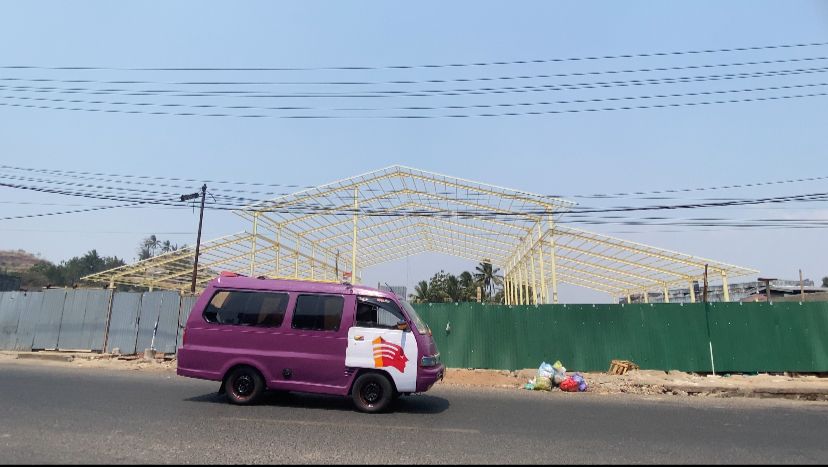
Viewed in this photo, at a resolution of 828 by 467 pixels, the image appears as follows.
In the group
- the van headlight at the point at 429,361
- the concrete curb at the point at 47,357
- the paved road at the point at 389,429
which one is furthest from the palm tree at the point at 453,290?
the van headlight at the point at 429,361

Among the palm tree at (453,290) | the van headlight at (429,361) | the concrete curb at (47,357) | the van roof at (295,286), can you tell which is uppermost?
the palm tree at (453,290)

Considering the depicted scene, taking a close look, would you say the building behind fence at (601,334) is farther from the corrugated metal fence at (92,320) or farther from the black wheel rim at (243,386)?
the black wheel rim at (243,386)

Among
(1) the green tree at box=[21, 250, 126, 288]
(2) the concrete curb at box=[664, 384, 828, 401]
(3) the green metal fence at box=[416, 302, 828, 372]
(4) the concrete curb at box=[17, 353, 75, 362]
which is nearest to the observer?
(2) the concrete curb at box=[664, 384, 828, 401]

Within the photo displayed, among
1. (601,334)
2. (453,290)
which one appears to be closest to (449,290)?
(453,290)

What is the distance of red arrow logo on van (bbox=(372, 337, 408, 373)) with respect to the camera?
807 cm

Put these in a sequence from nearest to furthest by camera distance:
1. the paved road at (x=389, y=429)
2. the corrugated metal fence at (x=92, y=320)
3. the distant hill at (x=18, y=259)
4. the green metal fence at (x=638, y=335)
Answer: the paved road at (x=389, y=429) < the green metal fence at (x=638, y=335) < the corrugated metal fence at (x=92, y=320) < the distant hill at (x=18, y=259)

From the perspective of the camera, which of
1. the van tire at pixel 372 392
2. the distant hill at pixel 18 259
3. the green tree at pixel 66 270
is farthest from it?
the distant hill at pixel 18 259

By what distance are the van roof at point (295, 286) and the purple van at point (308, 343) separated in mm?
18

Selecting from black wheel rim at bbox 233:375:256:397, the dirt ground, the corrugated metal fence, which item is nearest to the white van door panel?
black wheel rim at bbox 233:375:256:397

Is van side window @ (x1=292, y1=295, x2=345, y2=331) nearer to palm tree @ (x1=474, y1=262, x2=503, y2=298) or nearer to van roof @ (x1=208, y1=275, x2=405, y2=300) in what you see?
van roof @ (x1=208, y1=275, x2=405, y2=300)

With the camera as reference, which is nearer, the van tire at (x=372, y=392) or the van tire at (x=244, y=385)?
the van tire at (x=372, y=392)

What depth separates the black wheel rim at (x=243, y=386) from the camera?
827cm

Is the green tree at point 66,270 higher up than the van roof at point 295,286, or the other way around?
the green tree at point 66,270

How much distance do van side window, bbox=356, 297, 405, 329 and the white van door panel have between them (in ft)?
0.49
